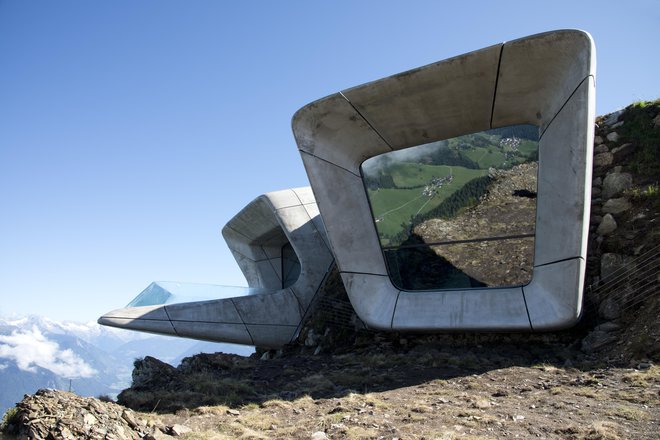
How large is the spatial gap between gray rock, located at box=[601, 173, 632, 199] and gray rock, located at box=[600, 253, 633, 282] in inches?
82.8

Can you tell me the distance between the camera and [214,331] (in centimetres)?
1606

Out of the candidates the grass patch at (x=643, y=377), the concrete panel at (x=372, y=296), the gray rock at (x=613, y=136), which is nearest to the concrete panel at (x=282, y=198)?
the concrete panel at (x=372, y=296)

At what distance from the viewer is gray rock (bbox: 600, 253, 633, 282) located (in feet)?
39.2

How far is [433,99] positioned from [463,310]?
4.82 meters

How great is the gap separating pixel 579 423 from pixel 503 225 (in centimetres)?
669

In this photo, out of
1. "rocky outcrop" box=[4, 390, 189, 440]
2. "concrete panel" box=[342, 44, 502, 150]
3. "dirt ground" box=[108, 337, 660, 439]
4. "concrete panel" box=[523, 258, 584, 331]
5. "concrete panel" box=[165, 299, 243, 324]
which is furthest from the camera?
"concrete panel" box=[165, 299, 243, 324]

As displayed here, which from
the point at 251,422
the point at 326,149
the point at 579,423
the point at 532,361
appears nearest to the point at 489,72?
the point at 326,149

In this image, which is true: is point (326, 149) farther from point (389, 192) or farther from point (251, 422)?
point (251, 422)

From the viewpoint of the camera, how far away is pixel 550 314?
37.0 ft

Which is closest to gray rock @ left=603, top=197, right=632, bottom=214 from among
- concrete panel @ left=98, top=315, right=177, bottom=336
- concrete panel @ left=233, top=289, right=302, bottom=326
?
concrete panel @ left=233, top=289, right=302, bottom=326

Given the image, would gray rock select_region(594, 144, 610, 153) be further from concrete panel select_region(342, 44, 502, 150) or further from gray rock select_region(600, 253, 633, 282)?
concrete panel select_region(342, 44, 502, 150)

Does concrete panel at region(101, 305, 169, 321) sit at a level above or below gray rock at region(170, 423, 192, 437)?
above

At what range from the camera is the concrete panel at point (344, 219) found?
1352 centimetres

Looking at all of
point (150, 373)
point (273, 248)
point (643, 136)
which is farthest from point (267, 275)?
point (643, 136)
